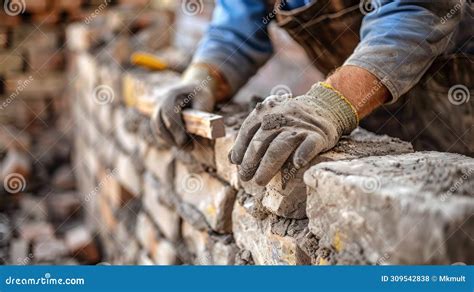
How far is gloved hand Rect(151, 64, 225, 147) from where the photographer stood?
2.38m

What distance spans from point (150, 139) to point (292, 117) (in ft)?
5.61

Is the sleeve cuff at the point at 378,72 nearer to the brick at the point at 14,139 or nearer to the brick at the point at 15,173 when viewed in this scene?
the brick at the point at 15,173

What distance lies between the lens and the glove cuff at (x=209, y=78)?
259cm

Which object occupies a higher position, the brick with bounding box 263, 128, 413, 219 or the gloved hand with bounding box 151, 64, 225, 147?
the gloved hand with bounding box 151, 64, 225, 147

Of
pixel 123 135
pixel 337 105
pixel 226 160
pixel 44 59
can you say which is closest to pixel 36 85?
pixel 44 59

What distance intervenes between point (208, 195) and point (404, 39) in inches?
43.2

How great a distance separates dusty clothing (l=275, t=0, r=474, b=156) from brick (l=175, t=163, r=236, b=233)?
0.68 m

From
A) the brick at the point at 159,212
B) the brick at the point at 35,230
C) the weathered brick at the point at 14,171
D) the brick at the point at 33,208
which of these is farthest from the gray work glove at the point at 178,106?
the weathered brick at the point at 14,171

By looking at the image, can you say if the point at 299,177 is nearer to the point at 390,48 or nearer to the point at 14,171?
the point at 390,48

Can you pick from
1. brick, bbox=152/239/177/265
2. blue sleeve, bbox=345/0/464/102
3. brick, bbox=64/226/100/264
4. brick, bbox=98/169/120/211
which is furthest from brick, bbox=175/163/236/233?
brick, bbox=64/226/100/264

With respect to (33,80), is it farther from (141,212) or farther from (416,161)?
(416,161)

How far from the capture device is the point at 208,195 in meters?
2.47

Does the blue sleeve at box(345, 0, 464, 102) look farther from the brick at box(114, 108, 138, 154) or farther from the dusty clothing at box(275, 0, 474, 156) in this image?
the brick at box(114, 108, 138, 154)

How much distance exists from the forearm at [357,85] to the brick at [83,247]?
2.93 meters
